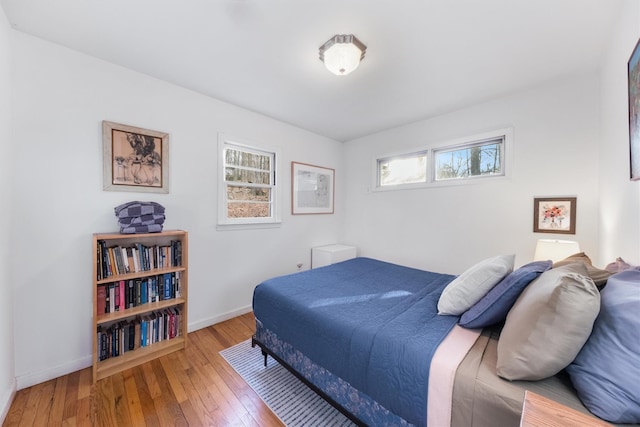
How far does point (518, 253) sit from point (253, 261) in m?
2.95

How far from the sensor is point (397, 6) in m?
1.41

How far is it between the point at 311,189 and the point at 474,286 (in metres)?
2.64

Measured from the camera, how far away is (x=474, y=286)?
139 centimetres

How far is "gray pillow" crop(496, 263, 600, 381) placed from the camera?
85 centimetres

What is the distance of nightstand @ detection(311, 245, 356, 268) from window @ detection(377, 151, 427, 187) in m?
1.15

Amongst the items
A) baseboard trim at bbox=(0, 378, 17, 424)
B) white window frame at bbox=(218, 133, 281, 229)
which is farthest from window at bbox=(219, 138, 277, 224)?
baseboard trim at bbox=(0, 378, 17, 424)

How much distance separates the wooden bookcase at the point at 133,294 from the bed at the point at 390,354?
2.66ft

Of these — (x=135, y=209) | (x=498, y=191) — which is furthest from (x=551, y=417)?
(x=135, y=209)

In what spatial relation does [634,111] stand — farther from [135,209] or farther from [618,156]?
[135,209]

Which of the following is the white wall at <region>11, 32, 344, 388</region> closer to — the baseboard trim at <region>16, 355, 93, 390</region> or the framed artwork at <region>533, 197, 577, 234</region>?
the baseboard trim at <region>16, 355, 93, 390</region>

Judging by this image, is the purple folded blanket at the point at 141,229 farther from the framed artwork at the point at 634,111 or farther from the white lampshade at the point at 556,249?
→ the white lampshade at the point at 556,249

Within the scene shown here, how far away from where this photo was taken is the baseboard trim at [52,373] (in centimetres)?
168

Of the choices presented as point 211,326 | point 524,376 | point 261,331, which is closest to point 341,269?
point 261,331

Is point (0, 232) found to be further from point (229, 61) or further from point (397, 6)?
point (397, 6)
